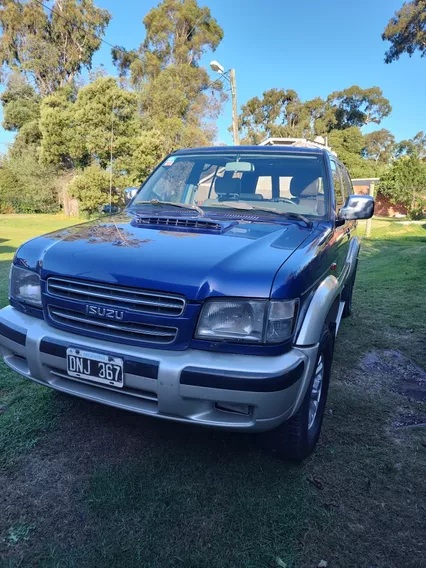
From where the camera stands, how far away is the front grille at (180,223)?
2.49 m

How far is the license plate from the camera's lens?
6.43ft

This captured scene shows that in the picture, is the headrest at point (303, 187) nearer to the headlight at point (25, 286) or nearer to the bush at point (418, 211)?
the headlight at point (25, 286)

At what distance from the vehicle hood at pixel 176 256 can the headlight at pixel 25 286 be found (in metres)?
0.06

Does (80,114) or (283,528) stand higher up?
(80,114)

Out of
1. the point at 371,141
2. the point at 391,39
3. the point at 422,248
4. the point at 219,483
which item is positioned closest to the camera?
the point at 219,483

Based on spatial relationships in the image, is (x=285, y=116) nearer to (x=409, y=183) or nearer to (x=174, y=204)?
(x=409, y=183)

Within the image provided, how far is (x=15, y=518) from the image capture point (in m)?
1.98

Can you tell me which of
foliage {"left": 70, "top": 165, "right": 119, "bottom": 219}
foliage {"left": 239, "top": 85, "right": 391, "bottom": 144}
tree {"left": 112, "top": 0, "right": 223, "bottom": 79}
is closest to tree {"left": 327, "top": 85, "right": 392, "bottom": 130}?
foliage {"left": 239, "top": 85, "right": 391, "bottom": 144}

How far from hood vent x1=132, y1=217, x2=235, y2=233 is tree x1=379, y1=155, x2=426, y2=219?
79.5ft

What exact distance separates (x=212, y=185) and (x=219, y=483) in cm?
224

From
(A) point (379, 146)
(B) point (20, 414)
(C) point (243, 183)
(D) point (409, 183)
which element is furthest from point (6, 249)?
(A) point (379, 146)

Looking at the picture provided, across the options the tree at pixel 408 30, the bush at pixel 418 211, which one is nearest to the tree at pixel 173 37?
the tree at pixel 408 30

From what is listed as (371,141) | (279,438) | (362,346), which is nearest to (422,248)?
(362,346)

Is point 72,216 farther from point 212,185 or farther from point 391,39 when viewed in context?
point 212,185
